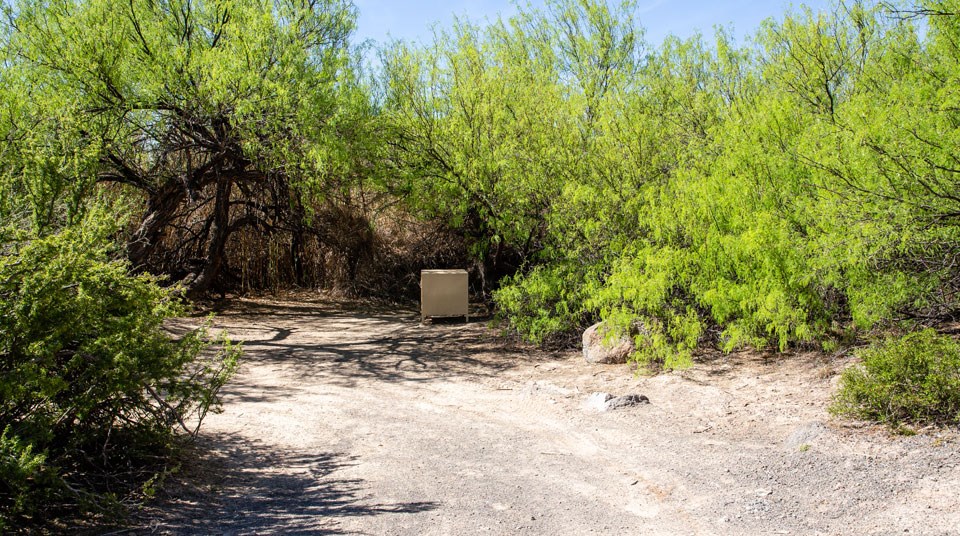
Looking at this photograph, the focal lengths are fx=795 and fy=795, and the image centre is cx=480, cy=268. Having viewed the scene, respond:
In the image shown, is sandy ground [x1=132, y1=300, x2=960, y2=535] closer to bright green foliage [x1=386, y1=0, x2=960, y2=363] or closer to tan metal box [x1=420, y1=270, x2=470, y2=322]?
bright green foliage [x1=386, y1=0, x2=960, y2=363]

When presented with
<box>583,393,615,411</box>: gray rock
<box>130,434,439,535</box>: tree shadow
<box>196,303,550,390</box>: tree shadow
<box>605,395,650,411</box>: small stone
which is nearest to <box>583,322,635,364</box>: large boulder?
<box>196,303,550,390</box>: tree shadow

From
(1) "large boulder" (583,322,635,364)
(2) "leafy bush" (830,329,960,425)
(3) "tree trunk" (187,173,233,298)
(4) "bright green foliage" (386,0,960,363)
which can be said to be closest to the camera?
(2) "leafy bush" (830,329,960,425)

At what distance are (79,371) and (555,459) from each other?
3405 millimetres

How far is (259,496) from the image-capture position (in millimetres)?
5090

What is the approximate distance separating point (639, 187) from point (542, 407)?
409cm

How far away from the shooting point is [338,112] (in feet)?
38.8

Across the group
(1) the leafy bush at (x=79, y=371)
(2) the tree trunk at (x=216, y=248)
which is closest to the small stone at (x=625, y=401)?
(1) the leafy bush at (x=79, y=371)

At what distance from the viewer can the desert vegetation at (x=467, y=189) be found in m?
5.10

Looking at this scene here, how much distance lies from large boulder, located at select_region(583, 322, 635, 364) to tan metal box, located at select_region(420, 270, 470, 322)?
3833mm

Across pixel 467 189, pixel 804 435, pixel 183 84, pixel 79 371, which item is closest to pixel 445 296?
pixel 467 189

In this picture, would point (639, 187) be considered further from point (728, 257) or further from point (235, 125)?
point (235, 125)

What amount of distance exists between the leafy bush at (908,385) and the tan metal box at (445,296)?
8.23 meters

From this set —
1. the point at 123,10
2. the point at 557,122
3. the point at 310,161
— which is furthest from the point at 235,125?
the point at 557,122

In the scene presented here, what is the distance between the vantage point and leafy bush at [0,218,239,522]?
4.27 meters
